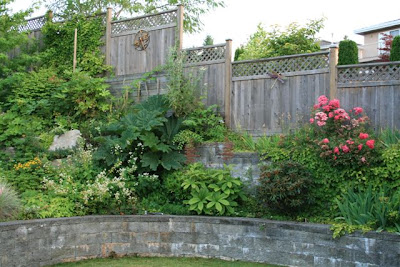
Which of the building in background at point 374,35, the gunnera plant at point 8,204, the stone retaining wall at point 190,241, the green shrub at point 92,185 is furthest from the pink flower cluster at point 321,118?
A: the building in background at point 374,35

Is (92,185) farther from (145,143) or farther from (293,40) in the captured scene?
(293,40)

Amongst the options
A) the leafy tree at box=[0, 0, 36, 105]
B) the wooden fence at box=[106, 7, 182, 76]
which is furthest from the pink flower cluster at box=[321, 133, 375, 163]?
the leafy tree at box=[0, 0, 36, 105]

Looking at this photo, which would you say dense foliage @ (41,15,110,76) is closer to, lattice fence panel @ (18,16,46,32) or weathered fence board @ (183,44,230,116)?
lattice fence panel @ (18,16,46,32)

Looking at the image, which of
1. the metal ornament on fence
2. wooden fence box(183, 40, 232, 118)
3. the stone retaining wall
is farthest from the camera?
the metal ornament on fence

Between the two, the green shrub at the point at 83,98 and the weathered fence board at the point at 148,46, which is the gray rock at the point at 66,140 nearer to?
the green shrub at the point at 83,98

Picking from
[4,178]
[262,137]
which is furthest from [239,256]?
[4,178]

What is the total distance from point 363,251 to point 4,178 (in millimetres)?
5701

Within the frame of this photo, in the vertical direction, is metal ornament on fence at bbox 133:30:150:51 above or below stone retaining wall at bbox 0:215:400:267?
above

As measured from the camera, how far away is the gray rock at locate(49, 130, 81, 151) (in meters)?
9.73

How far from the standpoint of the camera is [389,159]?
6762mm

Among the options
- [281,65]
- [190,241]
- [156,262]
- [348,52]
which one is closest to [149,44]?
[281,65]

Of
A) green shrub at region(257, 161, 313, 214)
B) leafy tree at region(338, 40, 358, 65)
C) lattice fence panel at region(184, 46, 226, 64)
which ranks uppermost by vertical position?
leafy tree at region(338, 40, 358, 65)

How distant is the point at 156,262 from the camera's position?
6980 millimetres

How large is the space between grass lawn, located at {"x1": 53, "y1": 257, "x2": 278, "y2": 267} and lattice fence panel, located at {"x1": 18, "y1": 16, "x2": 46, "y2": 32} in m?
9.24
